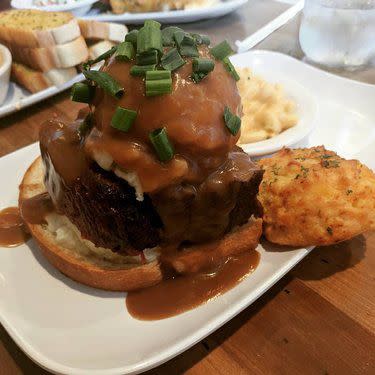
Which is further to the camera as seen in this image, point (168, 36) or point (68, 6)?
point (68, 6)

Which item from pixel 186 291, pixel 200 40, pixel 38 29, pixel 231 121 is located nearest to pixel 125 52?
pixel 200 40

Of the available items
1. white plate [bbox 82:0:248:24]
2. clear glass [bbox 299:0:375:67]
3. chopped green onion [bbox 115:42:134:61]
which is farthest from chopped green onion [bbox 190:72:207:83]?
white plate [bbox 82:0:248:24]

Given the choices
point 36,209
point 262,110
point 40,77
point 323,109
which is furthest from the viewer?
point 40,77

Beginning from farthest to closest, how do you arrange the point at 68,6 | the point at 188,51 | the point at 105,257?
1. the point at 68,6
2. the point at 105,257
3. the point at 188,51

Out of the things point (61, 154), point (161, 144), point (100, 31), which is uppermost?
point (161, 144)

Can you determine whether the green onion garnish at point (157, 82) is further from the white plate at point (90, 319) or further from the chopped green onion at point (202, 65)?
the white plate at point (90, 319)

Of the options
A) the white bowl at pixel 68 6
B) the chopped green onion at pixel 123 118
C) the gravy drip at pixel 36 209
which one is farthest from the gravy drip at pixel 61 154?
the white bowl at pixel 68 6

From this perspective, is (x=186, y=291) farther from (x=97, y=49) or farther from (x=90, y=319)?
(x=97, y=49)
